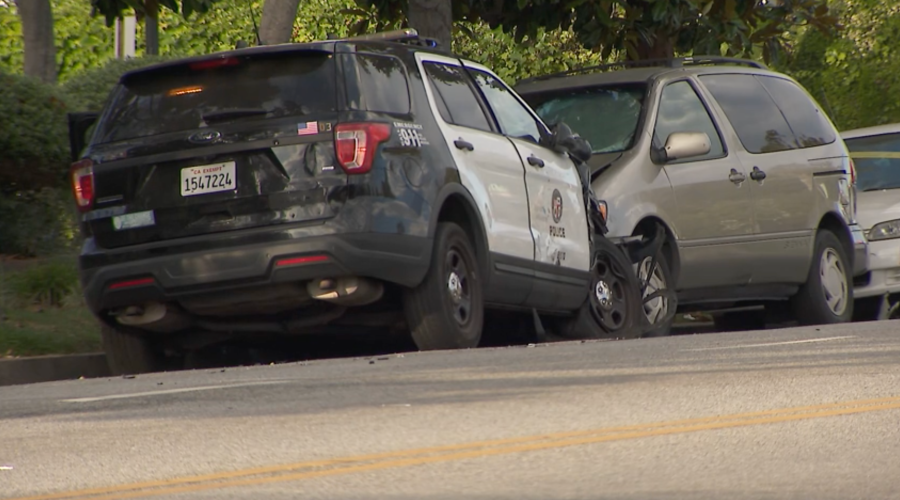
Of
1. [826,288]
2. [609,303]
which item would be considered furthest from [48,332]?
[826,288]

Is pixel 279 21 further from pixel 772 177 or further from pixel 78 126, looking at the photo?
pixel 772 177

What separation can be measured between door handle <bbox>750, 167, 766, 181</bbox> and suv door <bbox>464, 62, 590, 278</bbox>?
2.02m

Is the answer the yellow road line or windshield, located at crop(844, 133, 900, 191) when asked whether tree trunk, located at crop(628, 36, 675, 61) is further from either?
the yellow road line

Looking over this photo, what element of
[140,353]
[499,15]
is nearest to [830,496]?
[140,353]

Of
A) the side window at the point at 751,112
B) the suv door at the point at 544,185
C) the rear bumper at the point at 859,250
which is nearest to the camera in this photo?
the suv door at the point at 544,185

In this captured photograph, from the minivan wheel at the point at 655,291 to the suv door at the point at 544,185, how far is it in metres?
0.78

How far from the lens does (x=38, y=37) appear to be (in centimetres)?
1445

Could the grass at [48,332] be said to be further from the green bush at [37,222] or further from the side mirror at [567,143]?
the side mirror at [567,143]

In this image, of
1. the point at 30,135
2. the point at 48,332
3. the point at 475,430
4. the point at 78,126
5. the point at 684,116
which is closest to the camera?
the point at 475,430

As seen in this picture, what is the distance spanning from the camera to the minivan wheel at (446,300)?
29.1 ft

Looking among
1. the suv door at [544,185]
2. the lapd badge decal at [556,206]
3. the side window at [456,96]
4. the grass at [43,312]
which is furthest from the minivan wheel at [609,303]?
the grass at [43,312]

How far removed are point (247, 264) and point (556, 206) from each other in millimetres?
2599

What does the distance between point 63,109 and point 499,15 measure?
15.1 feet

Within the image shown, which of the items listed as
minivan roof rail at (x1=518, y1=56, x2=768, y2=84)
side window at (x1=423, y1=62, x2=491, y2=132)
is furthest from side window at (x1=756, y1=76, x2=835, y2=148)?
side window at (x1=423, y1=62, x2=491, y2=132)
